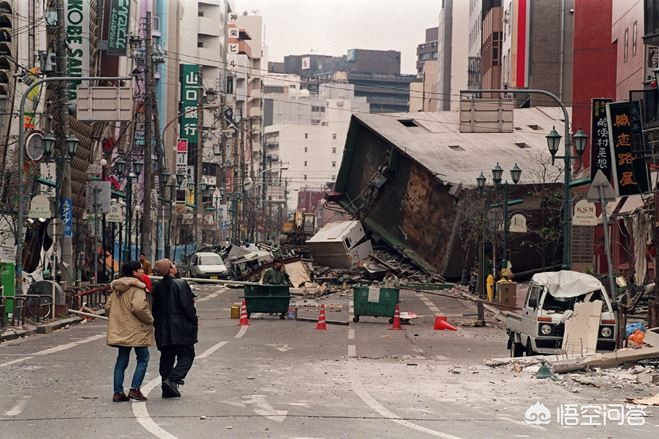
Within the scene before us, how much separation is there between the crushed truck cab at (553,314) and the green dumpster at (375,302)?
10.3 m

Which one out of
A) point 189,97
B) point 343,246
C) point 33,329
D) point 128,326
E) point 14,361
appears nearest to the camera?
point 128,326

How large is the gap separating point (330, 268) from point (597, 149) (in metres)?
33.4

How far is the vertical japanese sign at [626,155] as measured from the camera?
36.5 m

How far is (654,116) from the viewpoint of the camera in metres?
35.2

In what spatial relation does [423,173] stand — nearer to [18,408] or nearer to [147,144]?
[147,144]

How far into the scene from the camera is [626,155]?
121 feet

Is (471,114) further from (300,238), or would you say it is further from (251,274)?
(300,238)

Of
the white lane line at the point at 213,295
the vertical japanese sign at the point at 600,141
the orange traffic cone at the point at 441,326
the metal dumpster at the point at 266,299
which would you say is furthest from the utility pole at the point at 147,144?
the orange traffic cone at the point at 441,326

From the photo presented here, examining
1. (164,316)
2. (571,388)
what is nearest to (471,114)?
(571,388)

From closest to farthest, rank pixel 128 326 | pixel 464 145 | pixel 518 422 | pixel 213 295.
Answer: pixel 518 422 < pixel 128 326 < pixel 213 295 < pixel 464 145

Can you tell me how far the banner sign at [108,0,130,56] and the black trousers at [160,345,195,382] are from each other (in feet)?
169

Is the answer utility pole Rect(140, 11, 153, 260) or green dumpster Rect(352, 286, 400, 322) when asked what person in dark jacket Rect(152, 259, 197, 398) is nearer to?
green dumpster Rect(352, 286, 400, 322)

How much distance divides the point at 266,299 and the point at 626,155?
448 inches

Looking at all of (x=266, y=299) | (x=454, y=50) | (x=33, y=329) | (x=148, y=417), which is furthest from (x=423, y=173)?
(x=454, y=50)
